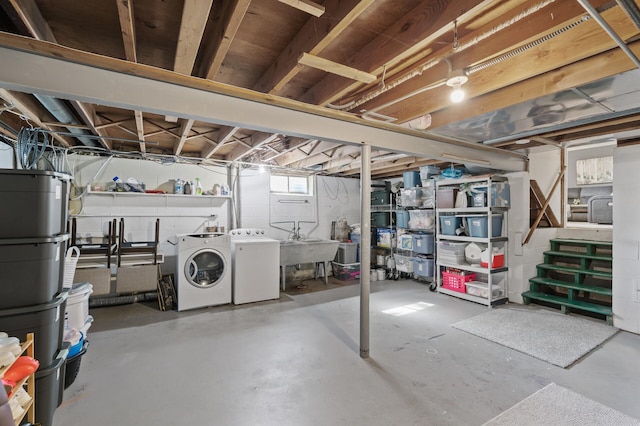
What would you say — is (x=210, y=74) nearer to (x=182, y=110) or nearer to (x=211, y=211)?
(x=182, y=110)

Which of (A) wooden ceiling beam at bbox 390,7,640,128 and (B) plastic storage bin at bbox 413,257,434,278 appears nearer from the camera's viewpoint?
(A) wooden ceiling beam at bbox 390,7,640,128

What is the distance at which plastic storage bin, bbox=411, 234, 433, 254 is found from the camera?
5.35 m

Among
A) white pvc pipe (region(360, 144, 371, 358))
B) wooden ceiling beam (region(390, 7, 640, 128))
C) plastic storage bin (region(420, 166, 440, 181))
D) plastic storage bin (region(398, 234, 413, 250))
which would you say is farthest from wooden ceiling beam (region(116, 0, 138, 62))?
plastic storage bin (region(398, 234, 413, 250))

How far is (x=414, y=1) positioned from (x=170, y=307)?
4539mm

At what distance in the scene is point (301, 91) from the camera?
2.75 m

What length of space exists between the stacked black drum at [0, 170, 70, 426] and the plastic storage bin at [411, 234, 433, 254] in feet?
16.7

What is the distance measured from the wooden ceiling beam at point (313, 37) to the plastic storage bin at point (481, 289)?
13.5 ft

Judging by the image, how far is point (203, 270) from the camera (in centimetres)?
426

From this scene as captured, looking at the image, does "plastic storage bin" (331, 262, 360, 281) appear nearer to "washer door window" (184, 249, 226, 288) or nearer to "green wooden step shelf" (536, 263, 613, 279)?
"washer door window" (184, 249, 226, 288)

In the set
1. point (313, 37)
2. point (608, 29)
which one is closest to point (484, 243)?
point (608, 29)

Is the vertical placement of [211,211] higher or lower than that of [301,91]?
lower

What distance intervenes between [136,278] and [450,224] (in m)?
4.92

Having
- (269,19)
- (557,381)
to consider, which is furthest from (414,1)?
(557,381)

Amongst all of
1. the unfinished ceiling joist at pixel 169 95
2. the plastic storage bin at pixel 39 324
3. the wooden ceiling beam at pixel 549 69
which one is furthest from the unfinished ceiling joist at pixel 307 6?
the plastic storage bin at pixel 39 324
